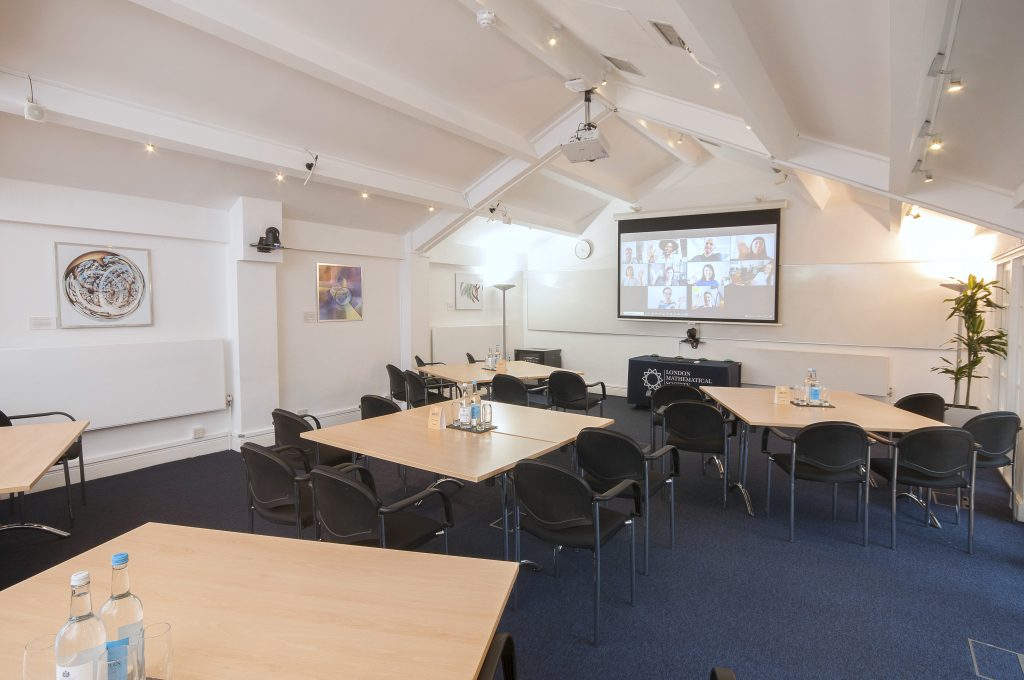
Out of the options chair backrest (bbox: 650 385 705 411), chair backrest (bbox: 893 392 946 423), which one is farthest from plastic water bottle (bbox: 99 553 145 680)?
chair backrest (bbox: 893 392 946 423)

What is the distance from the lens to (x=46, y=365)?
4449 millimetres

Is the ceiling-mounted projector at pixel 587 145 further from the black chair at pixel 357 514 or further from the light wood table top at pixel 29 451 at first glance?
the light wood table top at pixel 29 451

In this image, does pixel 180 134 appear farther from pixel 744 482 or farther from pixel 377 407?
pixel 744 482

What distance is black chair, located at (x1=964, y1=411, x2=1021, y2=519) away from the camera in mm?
3668

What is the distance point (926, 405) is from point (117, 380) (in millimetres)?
7722

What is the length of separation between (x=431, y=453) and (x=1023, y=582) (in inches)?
149

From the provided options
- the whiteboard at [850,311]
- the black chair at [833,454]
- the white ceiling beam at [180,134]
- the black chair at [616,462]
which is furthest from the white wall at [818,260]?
the black chair at [616,462]

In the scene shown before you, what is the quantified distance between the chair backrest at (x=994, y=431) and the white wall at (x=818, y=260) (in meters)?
2.79

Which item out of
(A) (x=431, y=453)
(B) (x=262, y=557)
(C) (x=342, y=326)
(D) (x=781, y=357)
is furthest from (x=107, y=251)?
(D) (x=781, y=357)

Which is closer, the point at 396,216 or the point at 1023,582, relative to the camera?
the point at 1023,582

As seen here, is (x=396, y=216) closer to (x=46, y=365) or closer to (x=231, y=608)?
(x=46, y=365)

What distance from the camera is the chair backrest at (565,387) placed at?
5.78m

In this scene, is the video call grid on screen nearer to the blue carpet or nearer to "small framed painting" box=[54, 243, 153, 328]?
the blue carpet

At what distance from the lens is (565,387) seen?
5.90m
